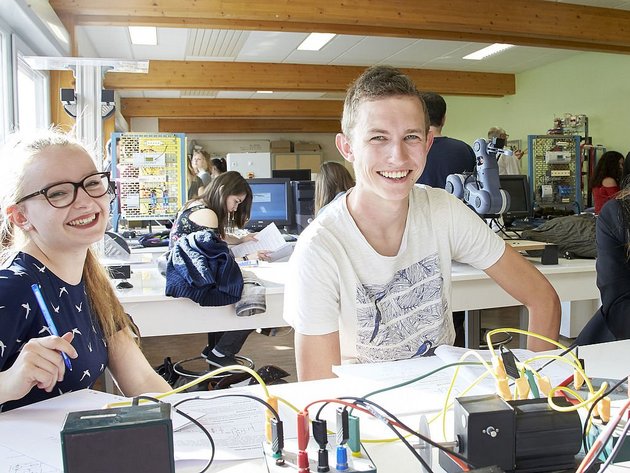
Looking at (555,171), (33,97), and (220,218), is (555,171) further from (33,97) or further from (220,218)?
(33,97)

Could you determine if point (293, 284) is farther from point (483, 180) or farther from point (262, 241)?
point (262, 241)

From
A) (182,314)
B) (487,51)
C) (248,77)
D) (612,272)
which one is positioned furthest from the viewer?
(248,77)

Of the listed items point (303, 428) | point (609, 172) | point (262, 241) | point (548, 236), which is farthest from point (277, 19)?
point (303, 428)

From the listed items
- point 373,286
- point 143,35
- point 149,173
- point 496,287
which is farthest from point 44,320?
point 143,35

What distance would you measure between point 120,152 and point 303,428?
11.0 feet

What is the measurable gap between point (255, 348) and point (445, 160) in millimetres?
1758

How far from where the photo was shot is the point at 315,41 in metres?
6.92

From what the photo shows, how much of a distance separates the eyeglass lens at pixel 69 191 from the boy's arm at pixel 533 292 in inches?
39.4

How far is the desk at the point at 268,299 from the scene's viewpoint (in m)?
2.35

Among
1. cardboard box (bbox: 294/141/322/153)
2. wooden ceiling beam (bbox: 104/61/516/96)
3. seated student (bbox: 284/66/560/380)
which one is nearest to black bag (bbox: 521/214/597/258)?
seated student (bbox: 284/66/560/380)

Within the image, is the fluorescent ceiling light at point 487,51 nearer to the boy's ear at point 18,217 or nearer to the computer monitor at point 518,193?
the computer monitor at point 518,193

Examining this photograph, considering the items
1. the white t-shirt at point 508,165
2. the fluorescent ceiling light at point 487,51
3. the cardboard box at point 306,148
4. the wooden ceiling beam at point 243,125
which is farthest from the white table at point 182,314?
the cardboard box at point 306,148

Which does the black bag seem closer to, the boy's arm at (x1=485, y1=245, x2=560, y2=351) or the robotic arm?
the robotic arm

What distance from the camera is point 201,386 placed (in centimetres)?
273
